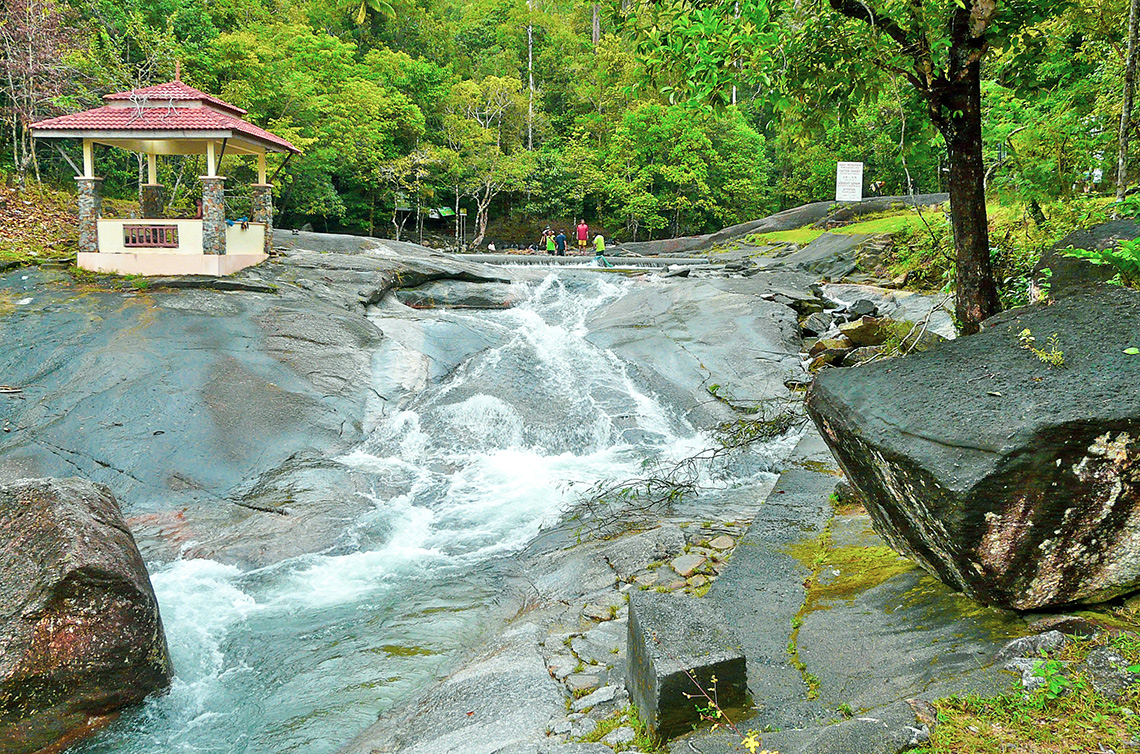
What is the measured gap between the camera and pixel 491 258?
27141 millimetres

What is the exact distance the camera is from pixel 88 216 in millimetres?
16125

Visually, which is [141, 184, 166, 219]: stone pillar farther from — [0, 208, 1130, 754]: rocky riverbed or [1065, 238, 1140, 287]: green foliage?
[1065, 238, 1140, 287]: green foliage

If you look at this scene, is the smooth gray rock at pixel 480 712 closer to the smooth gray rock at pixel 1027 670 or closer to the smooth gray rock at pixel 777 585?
the smooth gray rock at pixel 777 585

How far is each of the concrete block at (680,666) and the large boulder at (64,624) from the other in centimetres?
411

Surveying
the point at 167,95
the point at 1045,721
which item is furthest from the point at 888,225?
the point at 1045,721

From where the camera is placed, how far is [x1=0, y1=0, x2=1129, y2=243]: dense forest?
20.0 feet

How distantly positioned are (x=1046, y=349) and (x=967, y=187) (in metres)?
1.77

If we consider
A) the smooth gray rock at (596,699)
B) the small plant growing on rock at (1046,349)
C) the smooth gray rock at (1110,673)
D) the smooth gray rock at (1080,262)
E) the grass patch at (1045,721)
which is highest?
the smooth gray rock at (1080,262)

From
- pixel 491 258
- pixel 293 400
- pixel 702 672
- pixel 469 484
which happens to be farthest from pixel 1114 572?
pixel 491 258

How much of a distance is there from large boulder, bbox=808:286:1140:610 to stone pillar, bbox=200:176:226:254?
622 inches

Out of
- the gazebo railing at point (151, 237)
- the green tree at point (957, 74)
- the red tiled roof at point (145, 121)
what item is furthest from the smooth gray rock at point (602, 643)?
the red tiled roof at point (145, 121)

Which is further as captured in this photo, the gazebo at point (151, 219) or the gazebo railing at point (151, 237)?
the gazebo railing at point (151, 237)

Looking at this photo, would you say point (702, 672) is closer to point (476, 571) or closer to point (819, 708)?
point (819, 708)

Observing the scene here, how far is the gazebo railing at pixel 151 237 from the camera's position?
1609cm
